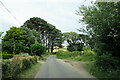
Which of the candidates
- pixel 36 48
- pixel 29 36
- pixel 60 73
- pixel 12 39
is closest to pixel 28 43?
pixel 29 36

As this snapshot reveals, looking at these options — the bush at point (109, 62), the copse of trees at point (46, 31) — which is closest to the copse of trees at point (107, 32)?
the bush at point (109, 62)

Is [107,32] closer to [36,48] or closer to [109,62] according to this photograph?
[109,62]

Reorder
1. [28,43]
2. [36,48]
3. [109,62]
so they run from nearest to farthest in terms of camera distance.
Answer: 1. [109,62]
2. [36,48]
3. [28,43]

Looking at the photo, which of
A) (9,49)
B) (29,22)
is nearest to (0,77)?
(9,49)

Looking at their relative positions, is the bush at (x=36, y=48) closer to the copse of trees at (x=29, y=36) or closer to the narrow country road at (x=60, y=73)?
the copse of trees at (x=29, y=36)

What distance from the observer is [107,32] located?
10.5 meters

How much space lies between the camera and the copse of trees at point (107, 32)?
923 centimetres

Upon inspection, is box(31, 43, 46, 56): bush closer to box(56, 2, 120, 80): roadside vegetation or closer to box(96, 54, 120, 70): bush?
box(56, 2, 120, 80): roadside vegetation

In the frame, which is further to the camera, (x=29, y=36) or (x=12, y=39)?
(x=29, y=36)

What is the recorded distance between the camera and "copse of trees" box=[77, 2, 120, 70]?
9234mm

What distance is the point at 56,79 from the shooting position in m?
9.02

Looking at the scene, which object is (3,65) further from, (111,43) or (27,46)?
(27,46)

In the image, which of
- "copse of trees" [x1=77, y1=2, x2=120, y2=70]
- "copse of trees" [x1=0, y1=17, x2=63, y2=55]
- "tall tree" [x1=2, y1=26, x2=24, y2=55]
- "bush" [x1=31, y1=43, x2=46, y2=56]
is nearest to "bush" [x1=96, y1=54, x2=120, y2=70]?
"copse of trees" [x1=77, y1=2, x2=120, y2=70]

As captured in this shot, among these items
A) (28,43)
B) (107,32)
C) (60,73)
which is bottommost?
(60,73)
